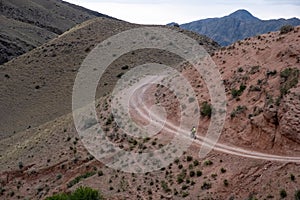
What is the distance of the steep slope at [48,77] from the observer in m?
50.8

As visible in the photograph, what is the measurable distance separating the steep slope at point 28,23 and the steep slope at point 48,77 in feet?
42.1

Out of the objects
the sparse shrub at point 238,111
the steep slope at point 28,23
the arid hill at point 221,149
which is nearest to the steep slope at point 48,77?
the arid hill at point 221,149

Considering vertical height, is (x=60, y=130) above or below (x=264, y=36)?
below

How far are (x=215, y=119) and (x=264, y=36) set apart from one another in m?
11.1

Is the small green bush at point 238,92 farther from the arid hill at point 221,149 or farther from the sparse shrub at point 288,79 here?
the sparse shrub at point 288,79

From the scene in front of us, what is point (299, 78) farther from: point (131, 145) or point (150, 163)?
point (131, 145)

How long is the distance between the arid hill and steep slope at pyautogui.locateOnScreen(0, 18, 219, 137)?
8568 mm

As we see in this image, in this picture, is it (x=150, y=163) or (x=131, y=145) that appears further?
(x=131, y=145)

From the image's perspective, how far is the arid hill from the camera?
18984 millimetres

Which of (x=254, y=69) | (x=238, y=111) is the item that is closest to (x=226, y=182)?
(x=238, y=111)

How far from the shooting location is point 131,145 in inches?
1039

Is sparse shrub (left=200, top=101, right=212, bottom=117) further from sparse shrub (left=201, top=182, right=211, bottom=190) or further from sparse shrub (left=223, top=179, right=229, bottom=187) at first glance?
sparse shrub (left=223, top=179, right=229, bottom=187)

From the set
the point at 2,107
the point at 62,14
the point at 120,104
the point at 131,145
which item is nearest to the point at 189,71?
the point at 120,104

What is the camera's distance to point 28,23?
107812 mm
